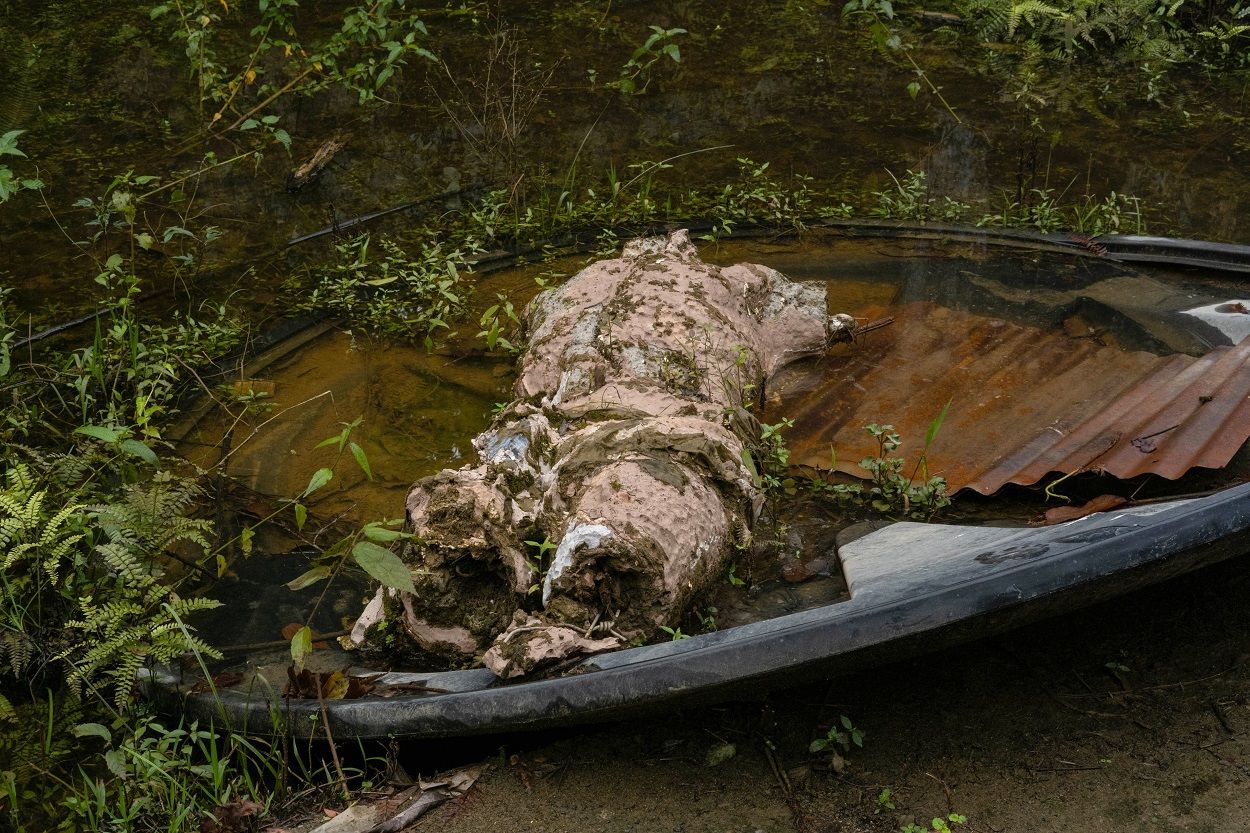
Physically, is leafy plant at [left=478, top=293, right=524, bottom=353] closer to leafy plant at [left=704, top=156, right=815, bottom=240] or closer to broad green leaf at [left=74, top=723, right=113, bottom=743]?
leafy plant at [left=704, top=156, right=815, bottom=240]

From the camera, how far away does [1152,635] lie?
9.00 ft

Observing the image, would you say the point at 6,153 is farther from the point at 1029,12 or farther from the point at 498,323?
the point at 1029,12

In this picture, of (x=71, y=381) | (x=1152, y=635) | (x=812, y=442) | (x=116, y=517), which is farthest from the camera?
(x=71, y=381)

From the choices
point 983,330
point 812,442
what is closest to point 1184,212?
point 983,330

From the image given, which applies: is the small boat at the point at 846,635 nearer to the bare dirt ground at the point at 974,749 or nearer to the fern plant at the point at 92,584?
the bare dirt ground at the point at 974,749

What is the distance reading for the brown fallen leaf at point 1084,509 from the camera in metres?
2.93

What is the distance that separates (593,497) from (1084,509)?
1297mm

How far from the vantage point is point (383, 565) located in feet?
8.26

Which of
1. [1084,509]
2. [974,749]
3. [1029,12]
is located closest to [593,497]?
[974,749]

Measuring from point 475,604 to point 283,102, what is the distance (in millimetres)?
4926

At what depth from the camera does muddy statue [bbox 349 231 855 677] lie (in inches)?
108

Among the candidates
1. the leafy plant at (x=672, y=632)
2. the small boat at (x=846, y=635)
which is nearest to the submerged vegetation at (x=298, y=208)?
the small boat at (x=846, y=635)

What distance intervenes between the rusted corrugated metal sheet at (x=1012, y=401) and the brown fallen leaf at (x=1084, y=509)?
134mm

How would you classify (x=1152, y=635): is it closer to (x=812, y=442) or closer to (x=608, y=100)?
(x=812, y=442)
